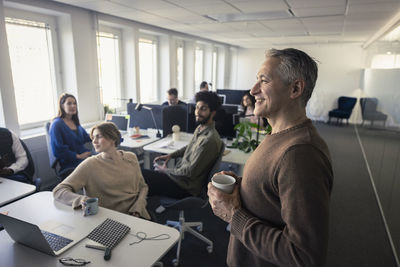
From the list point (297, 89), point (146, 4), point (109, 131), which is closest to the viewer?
point (297, 89)

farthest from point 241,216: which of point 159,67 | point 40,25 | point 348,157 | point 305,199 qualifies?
point 159,67

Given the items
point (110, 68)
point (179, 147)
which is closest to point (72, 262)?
point (179, 147)

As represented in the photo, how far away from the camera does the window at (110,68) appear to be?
498 centimetres

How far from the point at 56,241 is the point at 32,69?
3.28 meters

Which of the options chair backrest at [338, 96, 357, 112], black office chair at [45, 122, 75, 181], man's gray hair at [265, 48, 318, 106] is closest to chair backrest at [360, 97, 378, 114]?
chair backrest at [338, 96, 357, 112]

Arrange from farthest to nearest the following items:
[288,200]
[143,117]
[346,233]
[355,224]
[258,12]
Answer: [143,117]
[258,12]
[355,224]
[346,233]
[288,200]

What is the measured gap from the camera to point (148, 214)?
2.00m

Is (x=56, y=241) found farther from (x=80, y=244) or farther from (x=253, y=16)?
(x=253, y=16)

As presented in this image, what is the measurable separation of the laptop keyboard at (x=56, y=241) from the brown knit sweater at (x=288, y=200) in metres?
0.93

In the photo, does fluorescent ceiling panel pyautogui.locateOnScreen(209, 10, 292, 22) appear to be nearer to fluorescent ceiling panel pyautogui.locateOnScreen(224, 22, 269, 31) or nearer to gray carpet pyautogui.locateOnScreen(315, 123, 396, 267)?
fluorescent ceiling panel pyautogui.locateOnScreen(224, 22, 269, 31)

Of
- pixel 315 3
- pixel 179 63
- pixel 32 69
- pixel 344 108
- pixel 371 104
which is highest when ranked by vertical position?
pixel 315 3

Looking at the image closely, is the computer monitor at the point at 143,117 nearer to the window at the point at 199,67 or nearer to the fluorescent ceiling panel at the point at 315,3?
the fluorescent ceiling panel at the point at 315,3

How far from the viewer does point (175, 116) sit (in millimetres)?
3809

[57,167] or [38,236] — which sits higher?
[38,236]
